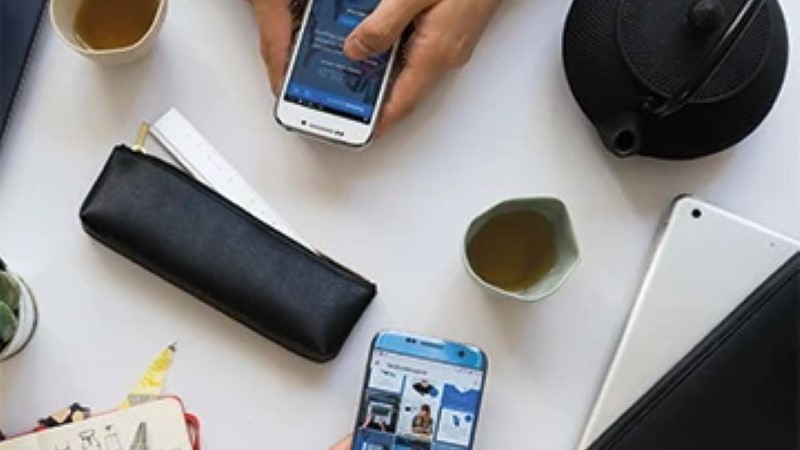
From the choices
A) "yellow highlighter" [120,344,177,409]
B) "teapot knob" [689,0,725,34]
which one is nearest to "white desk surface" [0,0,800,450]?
"yellow highlighter" [120,344,177,409]

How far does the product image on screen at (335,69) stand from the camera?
78 centimetres

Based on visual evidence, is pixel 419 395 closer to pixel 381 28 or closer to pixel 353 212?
pixel 353 212

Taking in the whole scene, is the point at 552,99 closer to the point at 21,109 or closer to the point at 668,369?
the point at 668,369

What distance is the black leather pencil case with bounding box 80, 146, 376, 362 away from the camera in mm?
771

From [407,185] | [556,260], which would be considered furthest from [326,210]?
[556,260]

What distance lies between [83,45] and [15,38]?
0.05 metres

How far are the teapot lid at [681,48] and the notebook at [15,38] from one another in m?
0.41

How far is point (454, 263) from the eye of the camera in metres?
0.79

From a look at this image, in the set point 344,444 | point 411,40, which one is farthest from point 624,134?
point 344,444

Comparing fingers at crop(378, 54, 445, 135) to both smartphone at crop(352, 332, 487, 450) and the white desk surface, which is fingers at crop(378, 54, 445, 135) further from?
smartphone at crop(352, 332, 487, 450)

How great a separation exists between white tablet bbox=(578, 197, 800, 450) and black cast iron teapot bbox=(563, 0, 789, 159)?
6 cm

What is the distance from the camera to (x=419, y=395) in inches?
30.3

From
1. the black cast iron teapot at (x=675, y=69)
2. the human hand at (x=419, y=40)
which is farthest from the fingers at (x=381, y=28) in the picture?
the black cast iron teapot at (x=675, y=69)

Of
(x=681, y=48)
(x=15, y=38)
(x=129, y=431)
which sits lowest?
(x=129, y=431)
